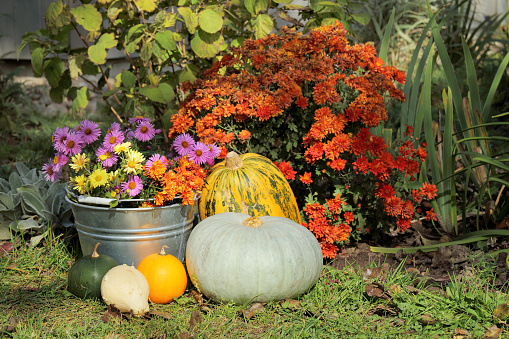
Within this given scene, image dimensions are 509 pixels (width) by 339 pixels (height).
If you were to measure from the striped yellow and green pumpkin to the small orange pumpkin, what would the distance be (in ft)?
1.33

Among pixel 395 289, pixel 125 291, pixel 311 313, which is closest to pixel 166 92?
pixel 125 291

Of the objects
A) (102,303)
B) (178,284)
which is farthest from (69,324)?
(178,284)

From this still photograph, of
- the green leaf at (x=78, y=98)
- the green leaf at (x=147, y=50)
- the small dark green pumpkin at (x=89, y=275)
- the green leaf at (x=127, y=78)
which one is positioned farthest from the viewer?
the green leaf at (x=78, y=98)

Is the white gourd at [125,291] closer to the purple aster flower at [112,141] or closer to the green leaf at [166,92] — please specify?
the purple aster flower at [112,141]

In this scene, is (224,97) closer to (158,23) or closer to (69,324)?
(158,23)

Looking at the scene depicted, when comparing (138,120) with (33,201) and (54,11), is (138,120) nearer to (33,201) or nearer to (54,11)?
(33,201)

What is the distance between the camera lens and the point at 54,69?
3266 mm

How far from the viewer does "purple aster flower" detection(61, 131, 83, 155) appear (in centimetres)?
248

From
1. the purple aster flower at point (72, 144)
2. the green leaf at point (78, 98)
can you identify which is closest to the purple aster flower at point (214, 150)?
the purple aster flower at point (72, 144)

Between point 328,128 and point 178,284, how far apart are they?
109 centimetres

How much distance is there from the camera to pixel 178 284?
90.0 inches

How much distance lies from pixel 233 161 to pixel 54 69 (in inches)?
62.3

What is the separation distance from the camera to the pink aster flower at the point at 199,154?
100 inches

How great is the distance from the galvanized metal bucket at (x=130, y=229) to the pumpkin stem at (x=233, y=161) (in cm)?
32
